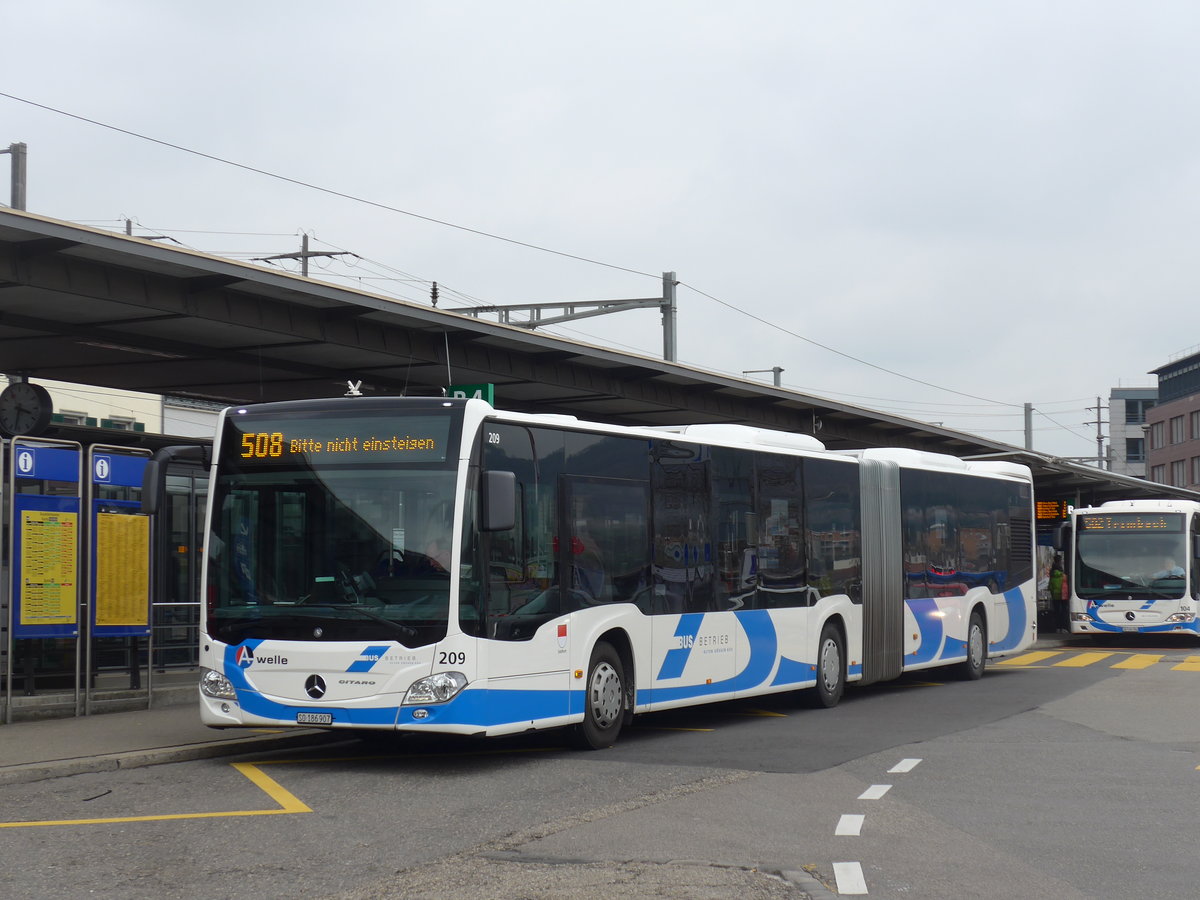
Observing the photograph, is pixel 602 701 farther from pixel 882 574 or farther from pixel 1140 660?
pixel 1140 660

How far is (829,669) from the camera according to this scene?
17.2 metres

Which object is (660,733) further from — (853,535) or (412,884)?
(412,884)

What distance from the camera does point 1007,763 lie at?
1185 centimetres

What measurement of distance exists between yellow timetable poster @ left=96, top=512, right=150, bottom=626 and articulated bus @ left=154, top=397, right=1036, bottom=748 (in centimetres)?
302

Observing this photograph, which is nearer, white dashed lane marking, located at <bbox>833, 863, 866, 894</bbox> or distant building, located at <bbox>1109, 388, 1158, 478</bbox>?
white dashed lane marking, located at <bbox>833, 863, 866, 894</bbox>

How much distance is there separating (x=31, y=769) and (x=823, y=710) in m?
8.69

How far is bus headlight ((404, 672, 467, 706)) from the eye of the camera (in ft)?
36.8

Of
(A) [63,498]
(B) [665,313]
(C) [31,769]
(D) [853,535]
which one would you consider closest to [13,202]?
(B) [665,313]

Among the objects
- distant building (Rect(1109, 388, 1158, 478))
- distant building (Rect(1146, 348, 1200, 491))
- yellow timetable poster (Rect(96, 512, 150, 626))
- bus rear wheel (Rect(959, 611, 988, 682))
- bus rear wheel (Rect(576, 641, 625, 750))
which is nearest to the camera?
bus rear wheel (Rect(576, 641, 625, 750))

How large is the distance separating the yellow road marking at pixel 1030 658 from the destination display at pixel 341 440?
16201mm

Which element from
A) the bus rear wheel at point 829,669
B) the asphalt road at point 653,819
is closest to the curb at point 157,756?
the asphalt road at point 653,819

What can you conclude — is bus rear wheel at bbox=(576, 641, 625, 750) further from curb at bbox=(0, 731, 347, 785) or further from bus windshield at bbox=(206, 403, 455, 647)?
curb at bbox=(0, 731, 347, 785)

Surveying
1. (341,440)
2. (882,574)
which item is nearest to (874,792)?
(341,440)

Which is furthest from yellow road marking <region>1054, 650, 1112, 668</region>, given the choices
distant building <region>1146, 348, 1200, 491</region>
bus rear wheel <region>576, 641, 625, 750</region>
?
distant building <region>1146, 348, 1200, 491</region>
